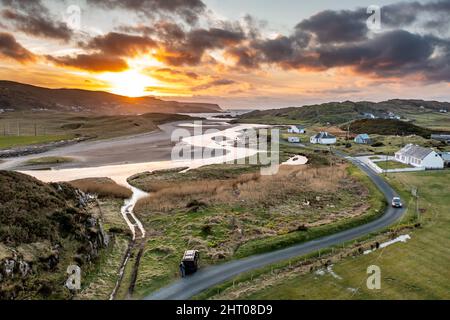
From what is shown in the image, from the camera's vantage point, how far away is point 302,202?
166 ft

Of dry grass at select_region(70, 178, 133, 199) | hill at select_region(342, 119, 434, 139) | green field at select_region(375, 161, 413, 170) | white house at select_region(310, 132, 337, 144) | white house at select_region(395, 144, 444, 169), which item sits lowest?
dry grass at select_region(70, 178, 133, 199)

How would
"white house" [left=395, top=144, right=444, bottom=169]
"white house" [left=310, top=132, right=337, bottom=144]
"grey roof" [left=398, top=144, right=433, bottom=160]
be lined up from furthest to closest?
"white house" [left=310, top=132, right=337, bottom=144], "grey roof" [left=398, top=144, right=433, bottom=160], "white house" [left=395, top=144, right=444, bottom=169]

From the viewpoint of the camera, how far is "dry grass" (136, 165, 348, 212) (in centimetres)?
5022

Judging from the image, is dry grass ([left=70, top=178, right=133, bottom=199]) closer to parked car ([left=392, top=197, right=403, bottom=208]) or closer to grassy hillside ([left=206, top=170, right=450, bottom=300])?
grassy hillside ([left=206, top=170, right=450, bottom=300])

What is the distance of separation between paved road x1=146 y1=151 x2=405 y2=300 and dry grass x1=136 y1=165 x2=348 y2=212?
44.5 ft

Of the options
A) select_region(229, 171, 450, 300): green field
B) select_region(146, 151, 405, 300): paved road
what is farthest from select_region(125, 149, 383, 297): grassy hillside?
select_region(229, 171, 450, 300): green field

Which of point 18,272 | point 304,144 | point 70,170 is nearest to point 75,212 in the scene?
point 18,272

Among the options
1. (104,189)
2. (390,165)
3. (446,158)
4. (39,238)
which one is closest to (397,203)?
(390,165)

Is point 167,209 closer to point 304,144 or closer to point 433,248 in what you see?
point 433,248

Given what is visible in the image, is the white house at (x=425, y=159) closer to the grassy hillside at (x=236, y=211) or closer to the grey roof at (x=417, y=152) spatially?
the grey roof at (x=417, y=152)

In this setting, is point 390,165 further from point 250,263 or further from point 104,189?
Result: point 104,189

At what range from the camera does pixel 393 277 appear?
87.6ft

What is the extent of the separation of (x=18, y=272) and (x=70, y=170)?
5586cm
